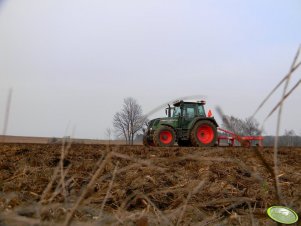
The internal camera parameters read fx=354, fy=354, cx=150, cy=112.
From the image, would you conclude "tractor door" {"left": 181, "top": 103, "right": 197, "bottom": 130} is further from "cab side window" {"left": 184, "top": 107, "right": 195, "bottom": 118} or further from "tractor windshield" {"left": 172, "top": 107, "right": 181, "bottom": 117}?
"tractor windshield" {"left": 172, "top": 107, "right": 181, "bottom": 117}

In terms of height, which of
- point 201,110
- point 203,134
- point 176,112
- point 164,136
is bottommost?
point 164,136

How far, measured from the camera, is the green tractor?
525 inches

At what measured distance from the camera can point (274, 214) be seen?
61.7 inches

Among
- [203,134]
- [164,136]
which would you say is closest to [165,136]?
[164,136]

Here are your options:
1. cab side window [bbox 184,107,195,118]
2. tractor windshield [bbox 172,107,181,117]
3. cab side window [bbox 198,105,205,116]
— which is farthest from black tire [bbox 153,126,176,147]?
cab side window [bbox 198,105,205,116]

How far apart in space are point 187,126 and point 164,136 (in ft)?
3.65

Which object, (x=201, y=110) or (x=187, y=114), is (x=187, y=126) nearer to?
(x=187, y=114)

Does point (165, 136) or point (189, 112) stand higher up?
point (189, 112)

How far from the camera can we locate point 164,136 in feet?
43.7

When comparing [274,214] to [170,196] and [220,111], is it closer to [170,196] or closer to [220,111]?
[220,111]

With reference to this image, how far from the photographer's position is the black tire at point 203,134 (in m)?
13.5

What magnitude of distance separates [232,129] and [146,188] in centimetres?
327

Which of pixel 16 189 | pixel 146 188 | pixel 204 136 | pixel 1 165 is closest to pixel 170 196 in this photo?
pixel 146 188

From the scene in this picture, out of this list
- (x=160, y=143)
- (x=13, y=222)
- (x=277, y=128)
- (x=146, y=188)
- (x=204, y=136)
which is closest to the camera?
(x=277, y=128)
